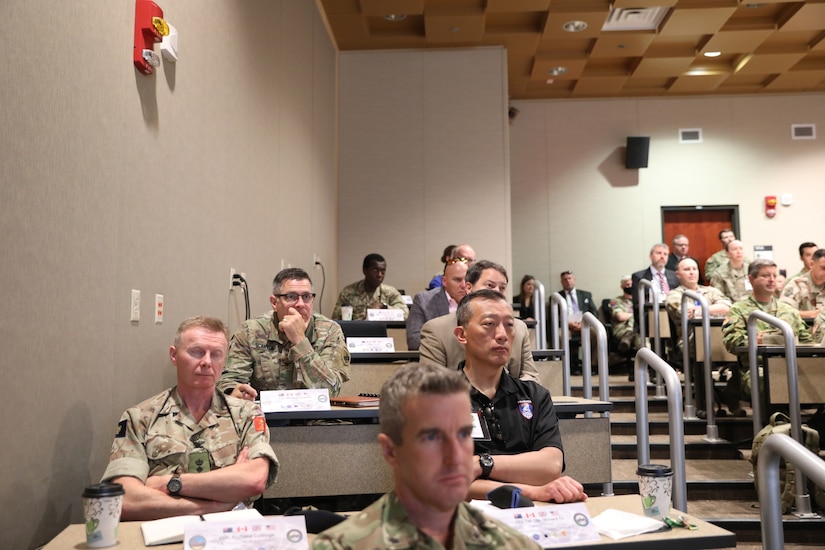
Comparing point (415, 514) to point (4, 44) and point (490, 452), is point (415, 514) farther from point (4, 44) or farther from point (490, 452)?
point (4, 44)

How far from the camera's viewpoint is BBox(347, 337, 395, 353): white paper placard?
4.43 meters

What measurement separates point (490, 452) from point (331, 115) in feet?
19.2

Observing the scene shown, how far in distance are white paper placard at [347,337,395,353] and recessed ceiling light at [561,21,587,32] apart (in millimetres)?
4461

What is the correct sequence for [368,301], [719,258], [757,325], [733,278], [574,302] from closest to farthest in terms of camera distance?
1. [757,325]
2. [368,301]
3. [733,278]
4. [719,258]
5. [574,302]

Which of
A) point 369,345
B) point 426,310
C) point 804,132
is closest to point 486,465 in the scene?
point 369,345

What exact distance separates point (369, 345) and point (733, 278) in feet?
17.0

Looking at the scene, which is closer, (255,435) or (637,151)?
(255,435)

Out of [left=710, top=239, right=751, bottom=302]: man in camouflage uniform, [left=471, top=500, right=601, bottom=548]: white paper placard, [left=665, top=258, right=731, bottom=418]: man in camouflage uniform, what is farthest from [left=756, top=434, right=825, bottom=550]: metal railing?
[left=710, top=239, right=751, bottom=302]: man in camouflage uniform

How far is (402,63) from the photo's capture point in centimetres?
828

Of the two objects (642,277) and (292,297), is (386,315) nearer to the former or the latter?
(292,297)

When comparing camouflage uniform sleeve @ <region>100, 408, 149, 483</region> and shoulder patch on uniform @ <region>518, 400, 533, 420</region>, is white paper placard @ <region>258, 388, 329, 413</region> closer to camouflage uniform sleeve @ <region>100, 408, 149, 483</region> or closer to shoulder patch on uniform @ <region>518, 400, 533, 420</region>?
camouflage uniform sleeve @ <region>100, 408, 149, 483</region>

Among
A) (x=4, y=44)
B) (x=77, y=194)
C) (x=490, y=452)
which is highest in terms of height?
(x=4, y=44)

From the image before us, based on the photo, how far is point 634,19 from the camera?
25.0 ft

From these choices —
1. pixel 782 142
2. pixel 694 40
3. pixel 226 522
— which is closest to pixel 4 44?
pixel 226 522
